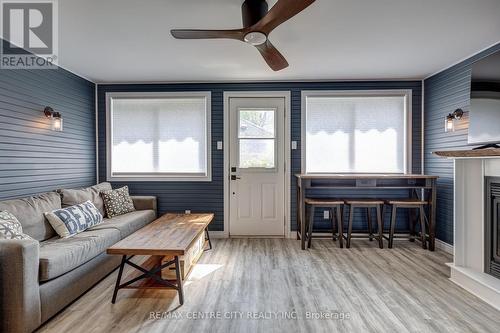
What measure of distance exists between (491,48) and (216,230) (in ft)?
14.1

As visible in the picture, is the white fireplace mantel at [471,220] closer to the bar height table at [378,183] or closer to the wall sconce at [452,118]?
the bar height table at [378,183]

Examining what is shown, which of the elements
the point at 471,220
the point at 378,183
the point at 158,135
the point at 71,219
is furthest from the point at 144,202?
the point at 471,220

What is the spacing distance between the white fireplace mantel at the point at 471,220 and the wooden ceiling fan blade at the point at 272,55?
6.29 feet

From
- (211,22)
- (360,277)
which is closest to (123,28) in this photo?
(211,22)

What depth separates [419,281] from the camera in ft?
8.97

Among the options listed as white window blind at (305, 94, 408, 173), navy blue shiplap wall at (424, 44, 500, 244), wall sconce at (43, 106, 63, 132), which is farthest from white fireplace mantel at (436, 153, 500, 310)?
wall sconce at (43, 106, 63, 132)

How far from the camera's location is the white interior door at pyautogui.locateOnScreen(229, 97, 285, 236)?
4293 millimetres

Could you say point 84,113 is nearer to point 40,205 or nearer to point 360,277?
point 40,205

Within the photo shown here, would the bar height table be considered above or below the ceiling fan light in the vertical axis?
below

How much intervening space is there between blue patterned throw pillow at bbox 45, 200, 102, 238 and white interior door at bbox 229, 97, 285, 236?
200 cm

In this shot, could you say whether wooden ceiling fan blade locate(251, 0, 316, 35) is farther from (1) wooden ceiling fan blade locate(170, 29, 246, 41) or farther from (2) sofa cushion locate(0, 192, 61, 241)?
(2) sofa cushion locate(0, 192, 61, 241)

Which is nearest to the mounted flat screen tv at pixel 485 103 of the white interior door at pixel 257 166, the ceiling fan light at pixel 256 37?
the ceiling fan light at pixel 256 37

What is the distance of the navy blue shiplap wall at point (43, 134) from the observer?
283cm

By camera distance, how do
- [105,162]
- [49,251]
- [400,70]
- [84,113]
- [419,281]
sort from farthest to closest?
[105,162] → [84,113] → [400,70] → [419,281] → [49,251]
